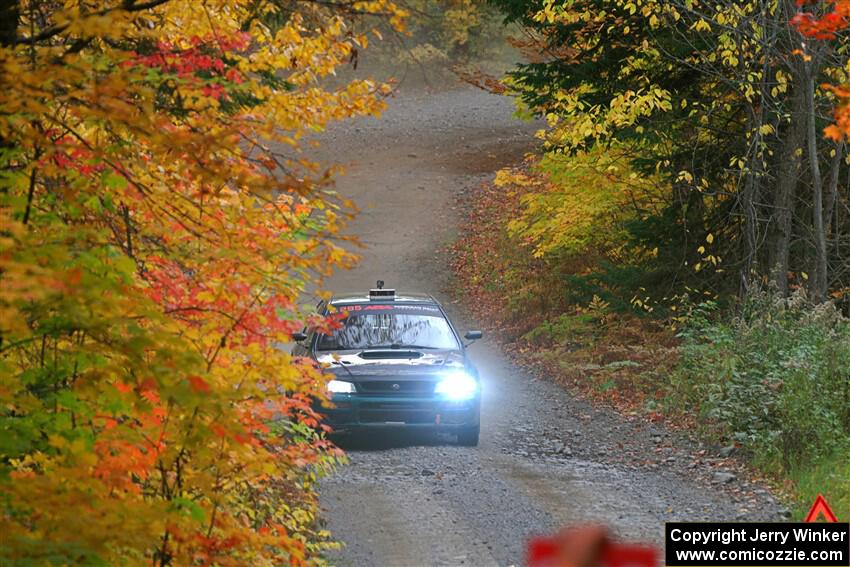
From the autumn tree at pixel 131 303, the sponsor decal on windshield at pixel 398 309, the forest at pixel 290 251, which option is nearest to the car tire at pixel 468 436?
the sponsor decal on windshield at pixel 398 309

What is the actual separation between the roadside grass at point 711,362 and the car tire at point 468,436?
279 centimetres

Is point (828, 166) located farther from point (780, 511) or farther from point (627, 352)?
point (780, 511)

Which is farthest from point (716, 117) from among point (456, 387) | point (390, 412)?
point (390, 412)

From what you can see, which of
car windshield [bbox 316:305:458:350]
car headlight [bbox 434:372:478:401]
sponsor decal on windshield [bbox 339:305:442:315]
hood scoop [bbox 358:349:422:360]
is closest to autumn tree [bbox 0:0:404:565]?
car headlight [bbox 434:372:478:401]

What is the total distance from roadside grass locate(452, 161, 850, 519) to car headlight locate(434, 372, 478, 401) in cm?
299

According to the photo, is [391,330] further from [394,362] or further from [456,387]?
[456,387]

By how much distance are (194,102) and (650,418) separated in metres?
9.38

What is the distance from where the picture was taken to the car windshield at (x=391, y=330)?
13023mm

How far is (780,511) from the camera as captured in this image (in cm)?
955

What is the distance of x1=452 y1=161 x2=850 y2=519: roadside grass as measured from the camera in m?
11.1

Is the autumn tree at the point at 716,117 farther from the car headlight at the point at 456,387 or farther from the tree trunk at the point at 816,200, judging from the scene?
the car headlight at the point at 456,387

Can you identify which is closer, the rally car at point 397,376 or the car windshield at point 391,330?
the rally car at point 397,376

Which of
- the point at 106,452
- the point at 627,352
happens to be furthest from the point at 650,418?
the point at 106,452

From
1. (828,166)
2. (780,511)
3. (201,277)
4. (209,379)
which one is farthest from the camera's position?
(828,166)
